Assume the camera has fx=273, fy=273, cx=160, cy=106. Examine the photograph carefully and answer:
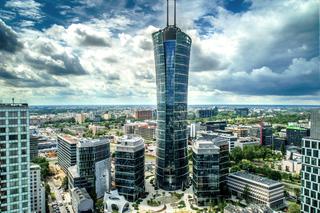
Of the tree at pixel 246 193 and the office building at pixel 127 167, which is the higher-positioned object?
the office building at pixel 127 167

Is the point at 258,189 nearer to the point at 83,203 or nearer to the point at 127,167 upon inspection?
the point at 127,167

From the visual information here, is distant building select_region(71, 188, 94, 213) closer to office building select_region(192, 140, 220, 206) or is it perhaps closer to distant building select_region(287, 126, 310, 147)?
office building select_region(192, 140, 220, 206)

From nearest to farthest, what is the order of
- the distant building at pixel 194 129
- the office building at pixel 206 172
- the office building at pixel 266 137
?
the office building at pixel 206 172 < the office building at pixel 266 137 < the distant building at pixel 194 129

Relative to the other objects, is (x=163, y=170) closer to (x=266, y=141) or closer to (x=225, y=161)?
(x=225, y=161)

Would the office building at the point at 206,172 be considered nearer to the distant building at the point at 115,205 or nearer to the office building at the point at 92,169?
the distant building at the point at 115,205

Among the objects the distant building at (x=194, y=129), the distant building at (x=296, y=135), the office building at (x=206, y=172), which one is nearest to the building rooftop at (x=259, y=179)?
the office building at (x=206, y=172)

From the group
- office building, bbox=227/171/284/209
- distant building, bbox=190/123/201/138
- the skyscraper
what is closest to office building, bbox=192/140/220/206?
office building, bbox=227/171/284/209

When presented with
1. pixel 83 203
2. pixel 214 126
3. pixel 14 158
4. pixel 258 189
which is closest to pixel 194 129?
pixel 214 126
